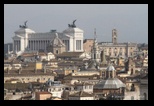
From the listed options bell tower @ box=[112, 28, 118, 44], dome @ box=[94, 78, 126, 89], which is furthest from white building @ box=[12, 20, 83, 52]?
dome @ box=[94, 78, 126, 89]

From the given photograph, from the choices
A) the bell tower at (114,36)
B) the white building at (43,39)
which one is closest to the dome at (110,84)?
the bell tower at (114,36)

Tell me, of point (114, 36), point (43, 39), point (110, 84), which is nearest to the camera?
point (110, 84)

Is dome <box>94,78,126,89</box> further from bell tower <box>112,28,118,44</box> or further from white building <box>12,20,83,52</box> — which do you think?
white building <box>12,20,83,52</box>

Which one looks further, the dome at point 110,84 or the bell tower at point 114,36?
the bell tower at point 114,36

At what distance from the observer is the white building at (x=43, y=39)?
45344 mm

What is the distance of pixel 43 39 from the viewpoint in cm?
4600

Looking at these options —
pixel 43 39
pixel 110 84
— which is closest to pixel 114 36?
pixel 43 39

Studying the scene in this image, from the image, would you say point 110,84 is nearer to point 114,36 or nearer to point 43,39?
point 114,36

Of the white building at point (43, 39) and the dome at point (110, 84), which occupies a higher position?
the white building at point (43, 39)

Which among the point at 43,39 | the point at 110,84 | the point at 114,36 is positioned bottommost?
the point at 110,84

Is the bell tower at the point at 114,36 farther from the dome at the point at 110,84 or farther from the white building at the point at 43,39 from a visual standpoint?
the dome at the point at 110,84
